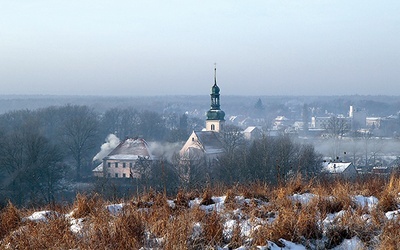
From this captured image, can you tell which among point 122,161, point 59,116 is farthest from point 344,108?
point 122,161

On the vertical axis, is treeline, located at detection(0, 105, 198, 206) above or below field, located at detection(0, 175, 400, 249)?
below

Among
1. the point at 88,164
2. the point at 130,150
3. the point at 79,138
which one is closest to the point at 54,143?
the point at 79,138

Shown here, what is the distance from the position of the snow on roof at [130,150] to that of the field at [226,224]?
145 ft

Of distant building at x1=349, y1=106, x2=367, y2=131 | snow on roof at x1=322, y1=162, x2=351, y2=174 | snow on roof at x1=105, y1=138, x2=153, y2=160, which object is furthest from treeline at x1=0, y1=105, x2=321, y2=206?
distant building at x1=349, y1=106, x2=367, y2=131

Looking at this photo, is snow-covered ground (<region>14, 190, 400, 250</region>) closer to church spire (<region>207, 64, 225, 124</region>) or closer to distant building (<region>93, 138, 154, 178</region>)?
distant building (<region>93, 138, 154, 178</region>)

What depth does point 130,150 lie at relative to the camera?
53000mm

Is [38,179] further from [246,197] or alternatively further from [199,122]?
[199,122]

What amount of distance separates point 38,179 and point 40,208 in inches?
1056

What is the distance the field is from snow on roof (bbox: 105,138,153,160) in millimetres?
44148

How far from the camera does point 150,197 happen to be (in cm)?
761

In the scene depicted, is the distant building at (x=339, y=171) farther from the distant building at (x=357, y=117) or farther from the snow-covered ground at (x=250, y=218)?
the distant building at (x=357, y=117)

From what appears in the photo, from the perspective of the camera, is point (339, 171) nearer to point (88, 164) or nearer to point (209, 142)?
point (209, 142)

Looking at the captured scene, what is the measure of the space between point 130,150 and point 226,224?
1876 inches

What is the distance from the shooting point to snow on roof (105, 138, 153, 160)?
5188 cm
